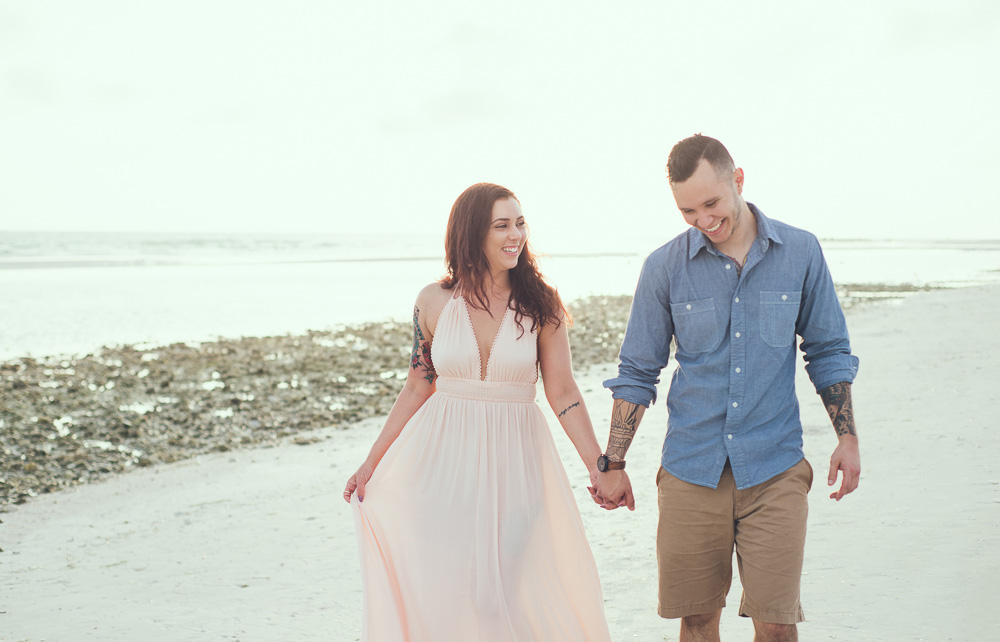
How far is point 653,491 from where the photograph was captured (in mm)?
6703

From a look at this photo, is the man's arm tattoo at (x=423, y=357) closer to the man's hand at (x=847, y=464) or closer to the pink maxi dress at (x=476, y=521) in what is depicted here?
the pink maxi dress at (x=476, y=521)

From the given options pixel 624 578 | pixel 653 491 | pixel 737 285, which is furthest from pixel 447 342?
pixel 653 491

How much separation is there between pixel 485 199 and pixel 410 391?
0.93m

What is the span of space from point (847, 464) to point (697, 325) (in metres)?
0.73

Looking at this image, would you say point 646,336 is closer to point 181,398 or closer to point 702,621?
point 702,621

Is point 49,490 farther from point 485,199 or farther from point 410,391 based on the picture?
point 485,199

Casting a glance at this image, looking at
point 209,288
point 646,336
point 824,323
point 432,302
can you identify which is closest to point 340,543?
point 432,302

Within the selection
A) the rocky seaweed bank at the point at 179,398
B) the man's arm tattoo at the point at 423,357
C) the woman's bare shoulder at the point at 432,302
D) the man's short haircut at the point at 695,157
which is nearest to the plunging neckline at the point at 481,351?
the woman's bare shoulder at the point at 432,302

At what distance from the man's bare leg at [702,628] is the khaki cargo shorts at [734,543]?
3 centimetres

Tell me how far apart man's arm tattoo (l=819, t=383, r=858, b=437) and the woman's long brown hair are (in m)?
1.14

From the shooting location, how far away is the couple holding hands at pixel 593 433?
3166mm

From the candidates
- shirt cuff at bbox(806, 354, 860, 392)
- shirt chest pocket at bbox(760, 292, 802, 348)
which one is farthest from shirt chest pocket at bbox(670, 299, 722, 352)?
shirt cuff at bbox(806, 354, 860, 392)

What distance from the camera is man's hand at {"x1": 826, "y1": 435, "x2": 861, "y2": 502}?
3.13m

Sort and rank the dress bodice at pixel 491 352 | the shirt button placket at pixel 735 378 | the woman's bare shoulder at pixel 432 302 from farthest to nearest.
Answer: the woman's bare shoulder at pixel 432 302 → the dress bodice at pixel 491 352 → the shirt button placket at pixel 735 378
